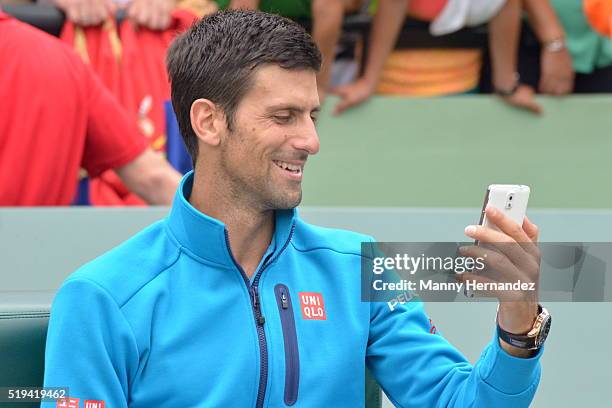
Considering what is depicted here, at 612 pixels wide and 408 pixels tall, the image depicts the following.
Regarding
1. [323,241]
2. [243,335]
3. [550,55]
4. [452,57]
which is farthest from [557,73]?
[243,335]

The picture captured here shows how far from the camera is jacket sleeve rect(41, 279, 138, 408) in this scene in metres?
1.58

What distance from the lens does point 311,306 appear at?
174cm

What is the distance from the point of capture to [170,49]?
1.81m

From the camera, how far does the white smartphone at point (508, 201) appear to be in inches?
59.7

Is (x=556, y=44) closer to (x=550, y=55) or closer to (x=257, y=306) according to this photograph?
(x=550, y=55)

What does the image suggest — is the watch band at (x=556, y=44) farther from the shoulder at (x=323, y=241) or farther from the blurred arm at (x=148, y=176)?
the shoulder at (x=323, y=241)

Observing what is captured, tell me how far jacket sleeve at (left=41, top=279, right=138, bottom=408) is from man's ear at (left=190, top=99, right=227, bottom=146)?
1.06ft

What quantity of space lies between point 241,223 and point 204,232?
3.7 inches

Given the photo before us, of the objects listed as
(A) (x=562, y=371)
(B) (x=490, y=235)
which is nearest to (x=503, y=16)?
(A) (x=562, y=371)

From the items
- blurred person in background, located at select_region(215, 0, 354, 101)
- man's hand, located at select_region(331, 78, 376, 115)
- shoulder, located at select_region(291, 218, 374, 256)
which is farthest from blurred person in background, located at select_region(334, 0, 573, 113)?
shoulder, located at select_region(291, 218, 374, 256)

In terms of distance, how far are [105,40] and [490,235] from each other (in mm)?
2240

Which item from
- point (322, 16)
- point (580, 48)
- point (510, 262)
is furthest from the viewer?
point (580, 48)

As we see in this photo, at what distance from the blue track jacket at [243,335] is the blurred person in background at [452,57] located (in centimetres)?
172

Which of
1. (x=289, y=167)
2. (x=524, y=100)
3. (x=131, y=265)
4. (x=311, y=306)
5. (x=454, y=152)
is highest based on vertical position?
(x=289, y=167)
